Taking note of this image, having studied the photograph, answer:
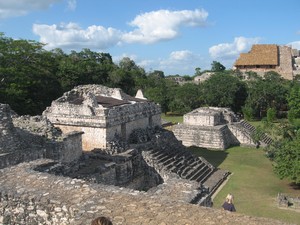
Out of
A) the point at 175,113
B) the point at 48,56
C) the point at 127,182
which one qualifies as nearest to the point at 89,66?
the point at 48,56

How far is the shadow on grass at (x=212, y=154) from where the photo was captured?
22.6 m

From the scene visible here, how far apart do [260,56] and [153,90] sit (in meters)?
20.4

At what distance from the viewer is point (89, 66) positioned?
3997cm

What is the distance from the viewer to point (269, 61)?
172 feet

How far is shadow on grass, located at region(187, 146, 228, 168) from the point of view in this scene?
22.6 m

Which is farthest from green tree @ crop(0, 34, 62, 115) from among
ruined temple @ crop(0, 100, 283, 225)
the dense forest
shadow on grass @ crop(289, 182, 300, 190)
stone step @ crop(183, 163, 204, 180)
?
shadow on grass @ crop(289, 182, 300, 190)

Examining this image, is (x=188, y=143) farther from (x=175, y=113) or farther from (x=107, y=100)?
(x=175, y=113)

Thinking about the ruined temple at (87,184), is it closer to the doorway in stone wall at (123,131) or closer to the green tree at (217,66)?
the doorway in stone wall at (123,131)

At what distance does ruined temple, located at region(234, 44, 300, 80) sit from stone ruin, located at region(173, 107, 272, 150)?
86.4 feet

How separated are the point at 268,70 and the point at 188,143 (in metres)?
30.0

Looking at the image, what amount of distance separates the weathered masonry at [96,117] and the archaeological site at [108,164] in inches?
1.9

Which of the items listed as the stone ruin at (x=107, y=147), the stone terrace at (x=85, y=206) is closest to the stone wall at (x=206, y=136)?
the stone ruin at (x=107, y=147)

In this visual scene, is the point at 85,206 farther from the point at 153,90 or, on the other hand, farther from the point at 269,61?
the point at 269,61

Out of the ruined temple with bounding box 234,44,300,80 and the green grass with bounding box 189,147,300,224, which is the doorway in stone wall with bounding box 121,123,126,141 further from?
the ruined temple with bounding box 234,44,300,80
